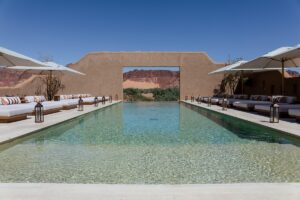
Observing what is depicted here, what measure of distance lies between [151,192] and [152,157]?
2233mm

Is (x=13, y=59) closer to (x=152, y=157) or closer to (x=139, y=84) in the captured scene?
(x=152, y=157)

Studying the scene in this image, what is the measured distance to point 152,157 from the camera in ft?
18.5

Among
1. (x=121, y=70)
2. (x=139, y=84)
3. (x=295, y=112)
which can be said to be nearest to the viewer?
(x=295, y=112)

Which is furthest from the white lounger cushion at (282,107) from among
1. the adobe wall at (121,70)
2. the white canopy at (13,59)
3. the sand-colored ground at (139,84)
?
the sand-colored ground at (139,84)

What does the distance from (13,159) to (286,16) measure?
5.63m

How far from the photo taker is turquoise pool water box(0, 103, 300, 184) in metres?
4.39

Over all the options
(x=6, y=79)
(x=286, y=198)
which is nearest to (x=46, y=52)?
(x=286, y=198)

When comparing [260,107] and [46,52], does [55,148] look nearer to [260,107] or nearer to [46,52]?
[260,107]

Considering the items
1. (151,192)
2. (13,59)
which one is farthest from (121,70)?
(151,192)

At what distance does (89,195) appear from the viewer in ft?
10.7

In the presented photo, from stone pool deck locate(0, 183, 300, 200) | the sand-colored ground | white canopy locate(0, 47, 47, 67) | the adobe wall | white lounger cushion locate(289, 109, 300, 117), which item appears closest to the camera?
stone pool deck locate(0, 183, 300, 200)

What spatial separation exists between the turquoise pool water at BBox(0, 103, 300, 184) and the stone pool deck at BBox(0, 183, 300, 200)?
0.62 m

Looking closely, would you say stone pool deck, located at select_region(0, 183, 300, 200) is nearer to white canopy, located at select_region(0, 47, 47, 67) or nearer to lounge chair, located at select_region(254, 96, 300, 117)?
white canopy, located at select_region(0, 47, 47, 67)

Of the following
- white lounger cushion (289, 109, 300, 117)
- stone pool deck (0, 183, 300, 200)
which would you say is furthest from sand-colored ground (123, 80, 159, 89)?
stone pool deck (0, 183, 300, 200)
